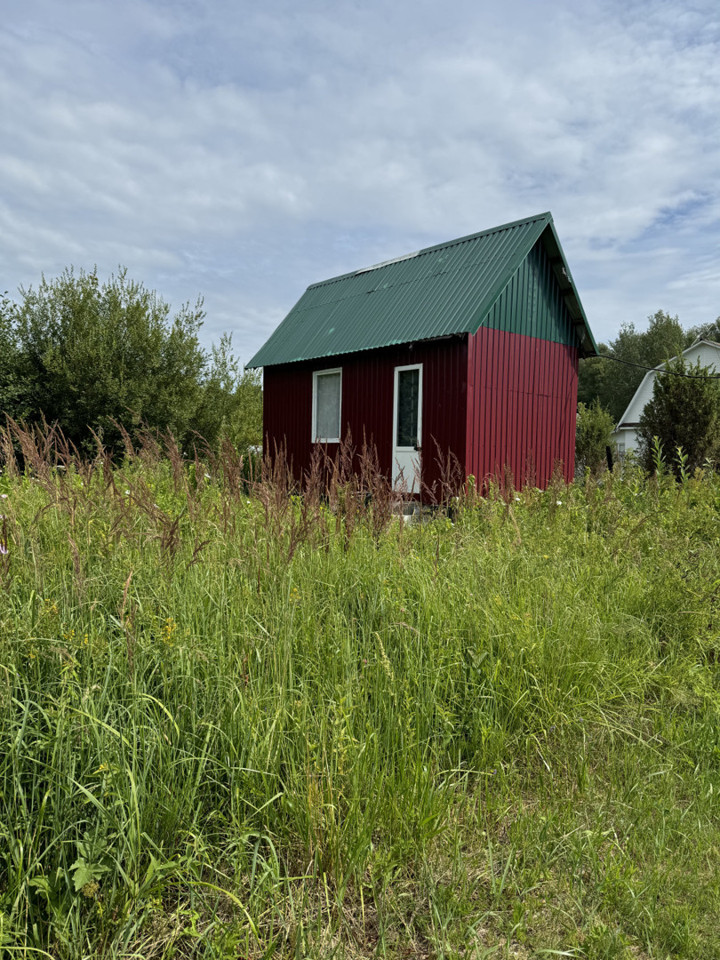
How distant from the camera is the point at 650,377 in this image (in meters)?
35.8

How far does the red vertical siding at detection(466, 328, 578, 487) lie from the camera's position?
1024cm

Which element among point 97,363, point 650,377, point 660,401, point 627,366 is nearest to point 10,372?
point 97,363

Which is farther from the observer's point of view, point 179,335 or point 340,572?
point 179,335

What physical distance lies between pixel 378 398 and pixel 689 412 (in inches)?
388

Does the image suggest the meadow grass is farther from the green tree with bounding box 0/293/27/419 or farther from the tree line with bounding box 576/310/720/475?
the green tree with bounding box 0/293/27/419

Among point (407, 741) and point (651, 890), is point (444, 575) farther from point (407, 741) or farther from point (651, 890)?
point (651, 890)

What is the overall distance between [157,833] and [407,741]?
87cm

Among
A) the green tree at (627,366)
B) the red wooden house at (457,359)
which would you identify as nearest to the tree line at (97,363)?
the red wooden house at (457,359)

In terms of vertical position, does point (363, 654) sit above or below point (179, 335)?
below

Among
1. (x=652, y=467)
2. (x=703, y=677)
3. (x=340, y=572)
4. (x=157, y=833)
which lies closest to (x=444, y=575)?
(x=340, y=572)

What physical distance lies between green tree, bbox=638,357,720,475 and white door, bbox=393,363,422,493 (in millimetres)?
8155

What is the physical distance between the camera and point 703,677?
9.69 feet

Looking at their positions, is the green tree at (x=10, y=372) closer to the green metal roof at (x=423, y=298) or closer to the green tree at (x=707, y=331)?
the green metal roof at (x=423, y=298)

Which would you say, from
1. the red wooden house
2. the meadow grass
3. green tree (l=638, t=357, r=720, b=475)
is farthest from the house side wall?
green tree (l=638, t=357, r=720, b=475)
